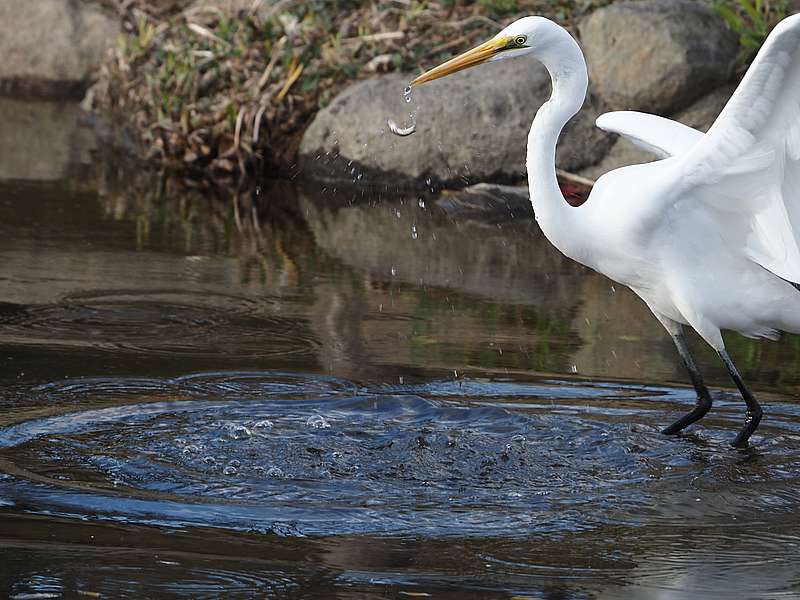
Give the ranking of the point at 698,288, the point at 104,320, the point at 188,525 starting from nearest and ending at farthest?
the point at 188,525
the point at 698,288
the point at 104,320

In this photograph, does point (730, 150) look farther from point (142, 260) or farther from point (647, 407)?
point (142, 260)

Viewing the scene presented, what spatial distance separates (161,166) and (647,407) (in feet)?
23.6

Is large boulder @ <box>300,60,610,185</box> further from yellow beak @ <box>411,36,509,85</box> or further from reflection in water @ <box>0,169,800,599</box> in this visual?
yellow beak @ <box>411,36,509,85</box>

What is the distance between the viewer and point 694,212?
17.2ft

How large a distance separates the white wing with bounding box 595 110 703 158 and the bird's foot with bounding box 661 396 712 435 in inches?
37.7

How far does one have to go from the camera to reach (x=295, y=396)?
5.60m

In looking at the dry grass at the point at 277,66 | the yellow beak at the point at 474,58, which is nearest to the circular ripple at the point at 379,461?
the yellow beak at the point at 474,58

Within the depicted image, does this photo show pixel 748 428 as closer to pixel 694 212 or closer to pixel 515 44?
pixel 694 212

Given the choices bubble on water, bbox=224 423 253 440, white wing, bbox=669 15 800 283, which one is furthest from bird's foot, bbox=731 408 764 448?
bubble on water, bbox=224 423 253 440

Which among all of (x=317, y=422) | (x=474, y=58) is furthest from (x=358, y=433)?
(x=474, y=58)

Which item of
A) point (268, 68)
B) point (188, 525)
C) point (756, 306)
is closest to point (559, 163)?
point (268, 68)

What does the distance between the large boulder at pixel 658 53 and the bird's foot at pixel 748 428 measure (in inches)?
216

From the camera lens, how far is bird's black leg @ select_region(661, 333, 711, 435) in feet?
17.7

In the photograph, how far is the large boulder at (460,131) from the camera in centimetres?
1078
